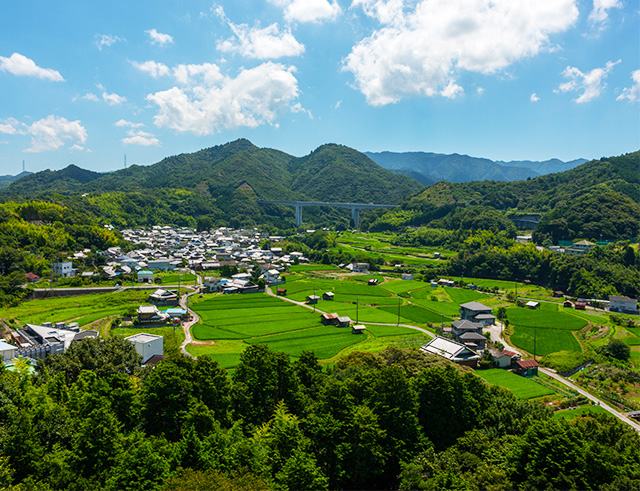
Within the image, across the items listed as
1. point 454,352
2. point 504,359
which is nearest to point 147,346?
point 454,352

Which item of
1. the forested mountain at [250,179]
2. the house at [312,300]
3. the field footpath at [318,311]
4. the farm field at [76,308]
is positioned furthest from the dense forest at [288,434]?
the forested mountain at [250,179]

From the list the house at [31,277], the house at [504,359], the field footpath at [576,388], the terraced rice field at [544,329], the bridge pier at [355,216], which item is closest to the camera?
the field footpath at [576,388]

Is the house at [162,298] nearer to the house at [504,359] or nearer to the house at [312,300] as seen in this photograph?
the house at [312,300]

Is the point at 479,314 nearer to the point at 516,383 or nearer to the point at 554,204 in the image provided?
the point at 516,383

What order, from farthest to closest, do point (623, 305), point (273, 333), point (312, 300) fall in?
1. point (312, 300)
2. point (623, 305)
3. point (273, 333)

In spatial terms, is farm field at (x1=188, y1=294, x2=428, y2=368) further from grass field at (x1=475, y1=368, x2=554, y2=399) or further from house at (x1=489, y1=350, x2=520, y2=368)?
grass field at (x1=475, y1=368, x2=554, y2=399)
